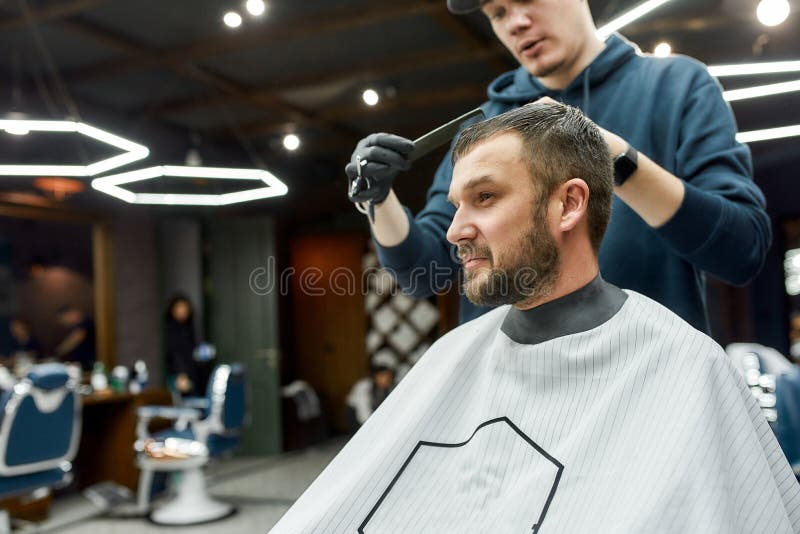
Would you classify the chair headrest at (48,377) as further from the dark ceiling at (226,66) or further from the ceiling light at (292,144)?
the ceiling light at (292,144)

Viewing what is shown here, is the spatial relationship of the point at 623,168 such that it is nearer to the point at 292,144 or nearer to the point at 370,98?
the point at 370,98

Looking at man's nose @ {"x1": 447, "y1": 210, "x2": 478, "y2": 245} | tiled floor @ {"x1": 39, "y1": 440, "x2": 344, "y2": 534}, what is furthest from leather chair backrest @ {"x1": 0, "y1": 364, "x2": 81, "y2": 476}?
man's nose @ {"x1": 447, "y1": 210, "x2": 478, "y2": 245}

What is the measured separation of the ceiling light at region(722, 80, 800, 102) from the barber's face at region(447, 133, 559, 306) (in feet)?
2.64

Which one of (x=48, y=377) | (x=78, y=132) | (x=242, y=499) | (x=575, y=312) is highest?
(x=78, y=132)

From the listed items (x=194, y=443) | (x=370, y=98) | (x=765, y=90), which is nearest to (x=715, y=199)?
(x=765, y=90)

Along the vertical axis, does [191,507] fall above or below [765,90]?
below

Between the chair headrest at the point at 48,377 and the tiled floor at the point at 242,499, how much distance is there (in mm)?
1005

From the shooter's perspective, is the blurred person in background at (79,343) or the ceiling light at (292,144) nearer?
the ceiling light at (292,144)

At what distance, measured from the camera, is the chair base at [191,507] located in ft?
14.2

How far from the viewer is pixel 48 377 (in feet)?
12.1

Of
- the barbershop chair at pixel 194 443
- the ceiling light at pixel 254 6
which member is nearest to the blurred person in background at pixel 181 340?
the barbershop chair at pixel 194 443

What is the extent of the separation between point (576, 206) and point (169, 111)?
5211mm

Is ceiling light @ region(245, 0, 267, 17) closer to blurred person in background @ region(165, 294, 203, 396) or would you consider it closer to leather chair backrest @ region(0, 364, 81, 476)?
leather chair backrest @ region(0, 364, 81, 476)

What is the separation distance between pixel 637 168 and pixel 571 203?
95mm
